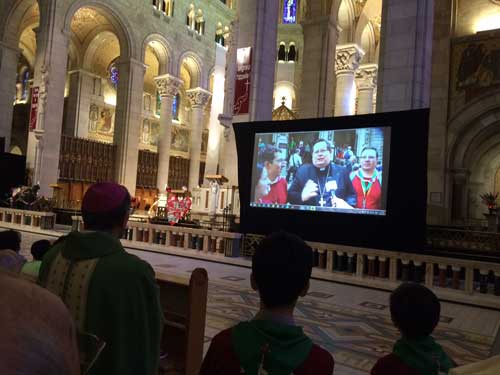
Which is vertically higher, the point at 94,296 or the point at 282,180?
the point at 282,180

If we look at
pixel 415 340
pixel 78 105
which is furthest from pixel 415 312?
pixel 78 105

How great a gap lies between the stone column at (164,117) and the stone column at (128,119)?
2.44 metres

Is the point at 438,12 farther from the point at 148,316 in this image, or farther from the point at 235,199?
the point at 148,316

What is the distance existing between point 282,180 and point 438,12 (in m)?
12.2

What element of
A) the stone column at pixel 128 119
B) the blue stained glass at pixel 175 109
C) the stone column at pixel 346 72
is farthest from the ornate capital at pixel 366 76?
the blue stained glass at pixel 175 109

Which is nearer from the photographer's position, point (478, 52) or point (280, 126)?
point (280, 126)

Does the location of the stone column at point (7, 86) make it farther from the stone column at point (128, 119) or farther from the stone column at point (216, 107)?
the stone column at point (216, 107)

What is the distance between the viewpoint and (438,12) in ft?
60.6

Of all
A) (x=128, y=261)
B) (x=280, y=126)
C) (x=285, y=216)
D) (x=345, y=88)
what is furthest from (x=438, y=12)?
(x=128, y=261)

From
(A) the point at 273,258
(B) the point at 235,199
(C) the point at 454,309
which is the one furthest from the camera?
(B) the point at 235,199

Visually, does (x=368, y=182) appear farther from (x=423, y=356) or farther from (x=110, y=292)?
(x=110, y=292)

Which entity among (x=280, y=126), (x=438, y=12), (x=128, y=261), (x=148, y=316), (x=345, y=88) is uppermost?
(x=438, y=12)

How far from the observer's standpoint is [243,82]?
1554 cm

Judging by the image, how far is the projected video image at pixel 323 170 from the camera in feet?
34.2
